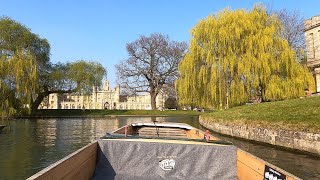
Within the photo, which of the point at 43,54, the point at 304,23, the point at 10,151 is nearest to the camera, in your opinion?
the point at 10,151

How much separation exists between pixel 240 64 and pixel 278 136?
38.3ft

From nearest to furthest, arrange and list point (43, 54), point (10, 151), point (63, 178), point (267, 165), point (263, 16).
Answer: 1. point (63, 178)
2. point (267, 165)
3. point (10, 151)
4. point (263, 16)
5. point (43, 54)

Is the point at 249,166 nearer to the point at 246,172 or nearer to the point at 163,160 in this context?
the point at 246,172

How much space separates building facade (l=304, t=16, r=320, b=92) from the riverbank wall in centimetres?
2290

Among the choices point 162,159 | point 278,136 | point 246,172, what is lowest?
point 278,136

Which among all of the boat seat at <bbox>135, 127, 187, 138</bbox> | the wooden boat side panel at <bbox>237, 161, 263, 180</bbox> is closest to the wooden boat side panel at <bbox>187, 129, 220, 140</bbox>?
the boat seat at <bbox>135, 127, 187, 138</bbox>

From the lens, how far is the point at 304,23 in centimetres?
4153

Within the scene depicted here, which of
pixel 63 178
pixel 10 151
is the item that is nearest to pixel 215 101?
pixel 10 151

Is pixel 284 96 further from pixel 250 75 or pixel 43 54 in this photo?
pixel 43 54

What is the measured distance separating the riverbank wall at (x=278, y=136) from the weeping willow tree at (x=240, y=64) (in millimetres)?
5807

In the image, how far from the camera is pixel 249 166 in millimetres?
5133

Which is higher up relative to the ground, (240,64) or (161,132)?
(240,64)

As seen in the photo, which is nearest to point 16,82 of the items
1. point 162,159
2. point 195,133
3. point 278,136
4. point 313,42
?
point 195,133

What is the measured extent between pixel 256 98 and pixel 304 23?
21.6 metres
